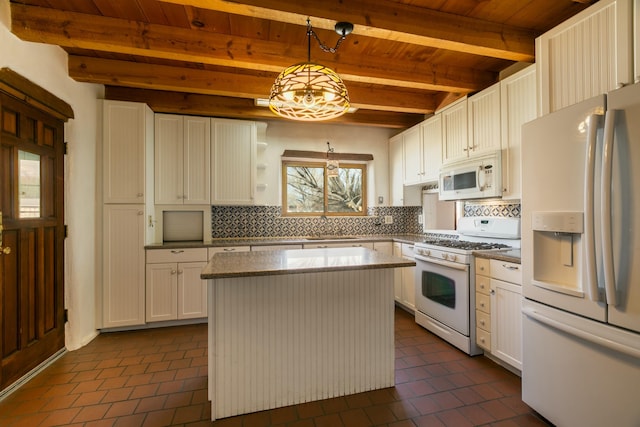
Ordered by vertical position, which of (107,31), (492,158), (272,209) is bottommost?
(272,209)

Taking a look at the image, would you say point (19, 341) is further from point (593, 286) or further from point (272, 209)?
point (593, 286)

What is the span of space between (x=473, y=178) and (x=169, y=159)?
10.8ft

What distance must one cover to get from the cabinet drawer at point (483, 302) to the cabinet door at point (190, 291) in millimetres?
2698

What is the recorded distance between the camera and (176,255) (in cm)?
314

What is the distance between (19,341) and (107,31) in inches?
92.3

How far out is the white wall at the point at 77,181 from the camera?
7.61 ft

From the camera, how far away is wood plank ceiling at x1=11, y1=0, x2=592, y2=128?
192cm

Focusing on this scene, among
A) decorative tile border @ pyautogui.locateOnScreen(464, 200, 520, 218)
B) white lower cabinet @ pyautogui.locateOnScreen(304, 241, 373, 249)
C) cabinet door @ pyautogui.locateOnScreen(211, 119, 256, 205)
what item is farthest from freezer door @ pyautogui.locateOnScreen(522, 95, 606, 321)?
cabinet door @ pyautogui.locateOnScreen(211, 119, 256, 205)

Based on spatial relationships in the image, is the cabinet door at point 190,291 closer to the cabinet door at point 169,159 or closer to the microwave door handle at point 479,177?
the cabinet door at point 169,159

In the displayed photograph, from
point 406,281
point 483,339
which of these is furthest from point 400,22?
point 406,281

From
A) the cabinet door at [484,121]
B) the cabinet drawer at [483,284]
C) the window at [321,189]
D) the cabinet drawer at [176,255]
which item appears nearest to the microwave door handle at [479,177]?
the cabinet door at [484,121]

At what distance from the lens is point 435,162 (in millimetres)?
3365

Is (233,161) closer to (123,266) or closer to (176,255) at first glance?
(176,255)

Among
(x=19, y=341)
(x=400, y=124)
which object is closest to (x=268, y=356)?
(x=19, y=341)
